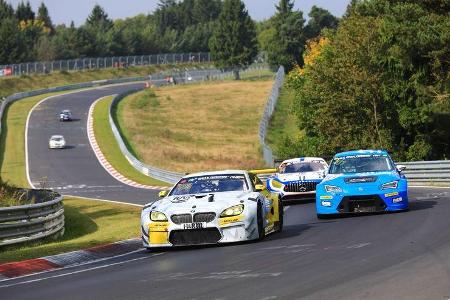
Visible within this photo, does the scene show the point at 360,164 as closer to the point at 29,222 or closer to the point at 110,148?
the point at 29,222

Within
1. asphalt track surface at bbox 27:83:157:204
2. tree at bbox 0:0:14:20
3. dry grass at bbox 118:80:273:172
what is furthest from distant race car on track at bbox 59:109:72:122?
tree at bbox 0:0:14:20

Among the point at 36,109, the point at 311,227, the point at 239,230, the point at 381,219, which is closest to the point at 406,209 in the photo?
the point at 381,219

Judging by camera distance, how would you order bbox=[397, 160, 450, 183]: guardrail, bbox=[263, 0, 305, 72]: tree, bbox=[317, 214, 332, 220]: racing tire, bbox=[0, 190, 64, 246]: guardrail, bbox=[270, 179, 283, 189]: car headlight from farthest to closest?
bbox=[263, 0, 305, 72]: tree
bbox=[397, 160, 450, 183]: guardrail
bbox=[270, 179, 283, 189]: car headlight
bbox=[317, 214, 332, 220]: racing tire
bbox=[0, 190, 64, 246]: guardrail

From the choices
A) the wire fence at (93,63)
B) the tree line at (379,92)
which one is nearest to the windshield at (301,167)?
the tree line at (379,92)

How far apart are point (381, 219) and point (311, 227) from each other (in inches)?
59.3

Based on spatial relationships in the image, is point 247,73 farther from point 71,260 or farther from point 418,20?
point 71,260

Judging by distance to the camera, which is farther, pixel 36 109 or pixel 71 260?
pixel 36 109

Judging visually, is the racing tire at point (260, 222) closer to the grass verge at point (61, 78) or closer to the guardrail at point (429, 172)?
the guardrail at point (429, 172)

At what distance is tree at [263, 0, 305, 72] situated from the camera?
136m

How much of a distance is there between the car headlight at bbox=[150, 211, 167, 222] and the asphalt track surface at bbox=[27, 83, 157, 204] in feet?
52.0

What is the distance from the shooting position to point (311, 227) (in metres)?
17.7

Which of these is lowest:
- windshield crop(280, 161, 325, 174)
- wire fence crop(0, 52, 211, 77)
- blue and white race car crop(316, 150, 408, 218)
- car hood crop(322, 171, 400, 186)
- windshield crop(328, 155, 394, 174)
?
windshield crop(280, 161, 325, 174)

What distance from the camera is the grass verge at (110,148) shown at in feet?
180

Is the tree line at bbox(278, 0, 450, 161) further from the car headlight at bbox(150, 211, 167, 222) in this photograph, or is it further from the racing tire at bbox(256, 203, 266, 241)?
the car headlight at bbox(150, 211, 167, 222)
